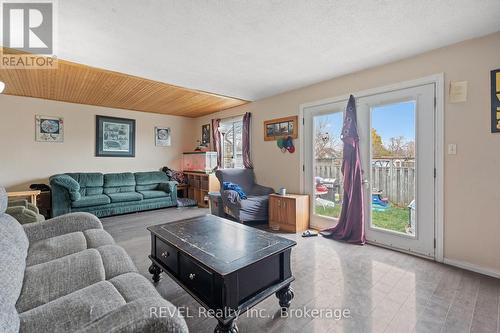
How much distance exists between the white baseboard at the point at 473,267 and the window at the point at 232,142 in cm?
380

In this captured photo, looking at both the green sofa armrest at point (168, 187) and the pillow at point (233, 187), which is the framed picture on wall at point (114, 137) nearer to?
the green sofa armrest at point (168, 187)

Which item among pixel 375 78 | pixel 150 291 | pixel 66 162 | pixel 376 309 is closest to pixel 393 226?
pixel 376 309

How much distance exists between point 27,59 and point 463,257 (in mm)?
5485

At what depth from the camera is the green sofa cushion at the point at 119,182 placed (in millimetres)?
4902

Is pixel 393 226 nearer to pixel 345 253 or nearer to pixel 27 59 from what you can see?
pixel 345 253

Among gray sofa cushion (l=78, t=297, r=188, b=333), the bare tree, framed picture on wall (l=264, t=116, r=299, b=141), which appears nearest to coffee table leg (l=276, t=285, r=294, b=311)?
gray sofa cushion (l=78, t=297, r=188, b=333)

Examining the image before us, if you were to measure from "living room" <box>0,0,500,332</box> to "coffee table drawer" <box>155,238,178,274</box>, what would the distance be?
21 millimetres

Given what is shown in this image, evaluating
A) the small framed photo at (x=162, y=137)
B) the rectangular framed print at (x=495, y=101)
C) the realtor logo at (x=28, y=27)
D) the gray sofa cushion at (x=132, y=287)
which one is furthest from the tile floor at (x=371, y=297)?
the small framed photo at (x=162, y=137)

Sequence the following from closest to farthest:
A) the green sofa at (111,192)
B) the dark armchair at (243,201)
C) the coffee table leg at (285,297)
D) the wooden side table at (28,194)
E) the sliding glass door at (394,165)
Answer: the coffee table leg at (285,297), the sliding glass door at (394,165), the wooden side table at (28,194), the dark armchair at (243,201), the green sofa at (111,192)

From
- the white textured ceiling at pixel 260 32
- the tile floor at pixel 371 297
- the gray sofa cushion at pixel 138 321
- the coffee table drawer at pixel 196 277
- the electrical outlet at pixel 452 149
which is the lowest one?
the tile floor at pixel 371 297

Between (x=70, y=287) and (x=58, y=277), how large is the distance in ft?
0.46

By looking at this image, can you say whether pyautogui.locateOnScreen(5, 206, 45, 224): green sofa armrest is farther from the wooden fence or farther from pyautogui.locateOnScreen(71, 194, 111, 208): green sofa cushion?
the wooden fence

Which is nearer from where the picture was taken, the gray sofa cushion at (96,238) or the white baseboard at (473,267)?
the gray sofa cushion at (96,238)

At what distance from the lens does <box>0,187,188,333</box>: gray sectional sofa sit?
2.61ft
